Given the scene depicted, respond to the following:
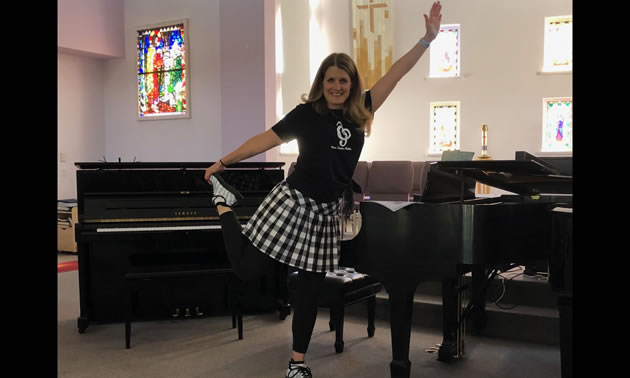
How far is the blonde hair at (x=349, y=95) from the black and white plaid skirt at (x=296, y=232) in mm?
399

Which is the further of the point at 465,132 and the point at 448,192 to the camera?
the point at 465,132

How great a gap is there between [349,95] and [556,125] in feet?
27.0

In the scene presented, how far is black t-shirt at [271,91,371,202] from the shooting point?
2.52 meters

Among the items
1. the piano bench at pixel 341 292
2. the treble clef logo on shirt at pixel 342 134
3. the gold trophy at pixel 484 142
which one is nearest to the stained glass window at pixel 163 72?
the gold trophy at pixel 484 142

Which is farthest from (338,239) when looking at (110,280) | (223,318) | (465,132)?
(465,132)

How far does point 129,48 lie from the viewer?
10750 millimetres

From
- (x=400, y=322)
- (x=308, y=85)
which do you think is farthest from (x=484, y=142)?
(x=400, y=322)

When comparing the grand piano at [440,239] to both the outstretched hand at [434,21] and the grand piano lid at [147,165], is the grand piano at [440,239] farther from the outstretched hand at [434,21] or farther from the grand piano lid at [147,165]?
the grand piano lid at [147,165]

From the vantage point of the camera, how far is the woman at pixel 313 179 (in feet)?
8.33

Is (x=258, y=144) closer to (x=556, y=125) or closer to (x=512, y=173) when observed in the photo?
(x=512, y=173)

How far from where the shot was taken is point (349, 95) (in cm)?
259

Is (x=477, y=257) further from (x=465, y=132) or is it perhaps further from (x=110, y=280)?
(x=465, y=132)

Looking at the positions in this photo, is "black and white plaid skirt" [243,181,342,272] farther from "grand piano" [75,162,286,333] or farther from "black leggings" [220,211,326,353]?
"grand piano" [75,162,286,333]
